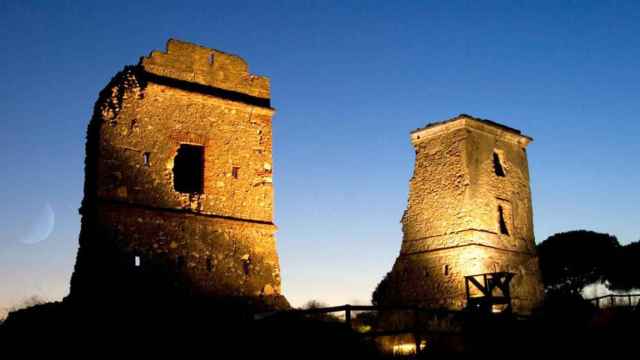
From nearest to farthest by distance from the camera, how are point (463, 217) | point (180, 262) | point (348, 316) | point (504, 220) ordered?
point (348, 316)
point (180, 262)
point (463, 217)
point (504, 220)

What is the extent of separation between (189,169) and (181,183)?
2.03ft

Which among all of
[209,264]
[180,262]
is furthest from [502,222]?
[180,262]

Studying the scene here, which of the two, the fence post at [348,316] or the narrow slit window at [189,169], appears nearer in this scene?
the fence post at [348,316]

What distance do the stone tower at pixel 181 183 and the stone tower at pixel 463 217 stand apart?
25.0 feet

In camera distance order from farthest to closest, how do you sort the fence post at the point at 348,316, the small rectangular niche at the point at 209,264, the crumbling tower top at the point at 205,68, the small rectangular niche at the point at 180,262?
the crumbling tower top at the point at 205,68
the small rectangular niche at the point at 209,264
the small rectangular niche at the point at 180,262
the fence post at the point at 348,316

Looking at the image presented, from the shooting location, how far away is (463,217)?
2244 cm

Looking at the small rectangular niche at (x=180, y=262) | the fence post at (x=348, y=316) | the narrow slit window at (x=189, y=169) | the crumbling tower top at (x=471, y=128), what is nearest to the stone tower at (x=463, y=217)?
the crumbling tower top at (x=471, y=128)

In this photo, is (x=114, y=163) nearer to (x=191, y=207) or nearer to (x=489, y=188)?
(x=191, y=207)

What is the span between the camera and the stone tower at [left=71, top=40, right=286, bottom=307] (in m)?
15.2

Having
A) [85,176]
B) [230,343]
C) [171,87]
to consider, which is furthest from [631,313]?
[85,176]

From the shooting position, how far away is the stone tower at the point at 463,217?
22359 millimetres

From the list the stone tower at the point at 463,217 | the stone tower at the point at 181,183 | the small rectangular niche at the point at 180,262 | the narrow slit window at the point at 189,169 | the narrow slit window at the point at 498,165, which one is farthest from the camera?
the narrow slit window at the point at 498,165

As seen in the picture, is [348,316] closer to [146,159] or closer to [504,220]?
[146,159]

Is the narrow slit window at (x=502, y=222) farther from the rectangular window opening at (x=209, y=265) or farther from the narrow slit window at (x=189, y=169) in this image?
the rectangular window opening at (x=209, y=265)
